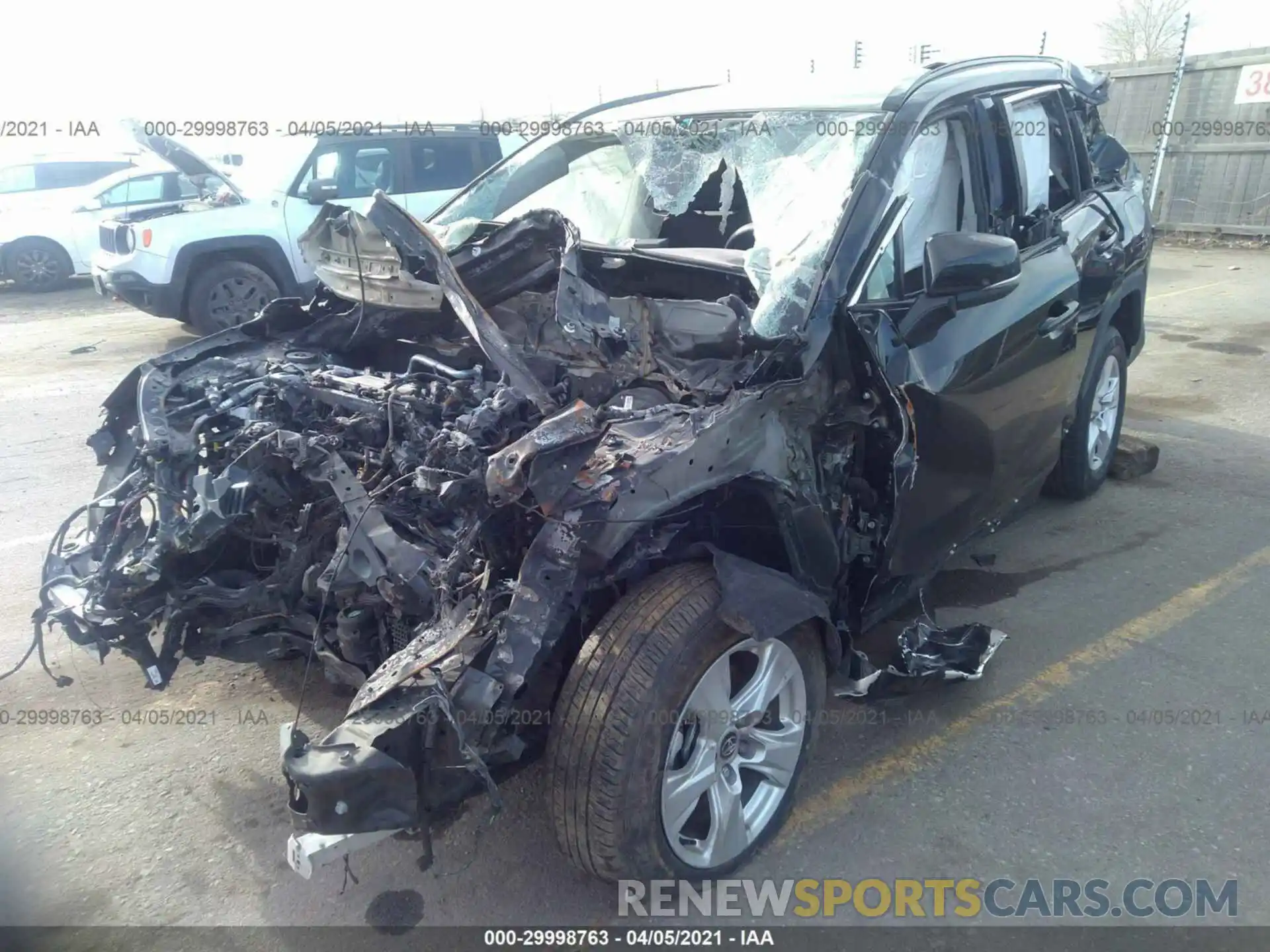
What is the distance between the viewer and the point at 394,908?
2.54 metres

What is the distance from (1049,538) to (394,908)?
3.62m

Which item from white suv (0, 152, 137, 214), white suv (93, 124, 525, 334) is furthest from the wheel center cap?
white suv (0, 152, 137, 214)

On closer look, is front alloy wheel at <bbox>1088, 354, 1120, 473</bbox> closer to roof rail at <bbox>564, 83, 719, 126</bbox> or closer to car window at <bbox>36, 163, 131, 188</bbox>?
roof rail at <bbox>564, 83, 719, 126</bbox>

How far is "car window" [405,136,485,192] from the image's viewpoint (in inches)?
372

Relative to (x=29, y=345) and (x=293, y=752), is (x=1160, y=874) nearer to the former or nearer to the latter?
(x=293, y=752)

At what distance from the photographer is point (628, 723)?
225 centimetres

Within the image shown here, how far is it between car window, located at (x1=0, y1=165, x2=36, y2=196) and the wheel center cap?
15343 millimetres

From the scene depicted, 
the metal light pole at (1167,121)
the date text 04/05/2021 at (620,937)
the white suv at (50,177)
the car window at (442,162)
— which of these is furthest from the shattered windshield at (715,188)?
the metal light pole at (1167,121)

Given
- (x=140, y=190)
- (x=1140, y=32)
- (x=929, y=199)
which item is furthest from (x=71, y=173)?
(x=1140, y=32)

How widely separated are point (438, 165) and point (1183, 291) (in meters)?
9.18

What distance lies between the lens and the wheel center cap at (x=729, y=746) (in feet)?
8.35

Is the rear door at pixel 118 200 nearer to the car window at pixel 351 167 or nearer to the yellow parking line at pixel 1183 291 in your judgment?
the car window at pixel 351 167

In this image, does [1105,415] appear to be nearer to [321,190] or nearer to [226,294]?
[321,190]

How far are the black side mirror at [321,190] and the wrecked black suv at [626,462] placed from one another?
548cm
